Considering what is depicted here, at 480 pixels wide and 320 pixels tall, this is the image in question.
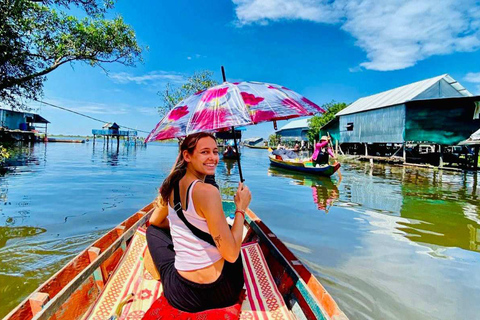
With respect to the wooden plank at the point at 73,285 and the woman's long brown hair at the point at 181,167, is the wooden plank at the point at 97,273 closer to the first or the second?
the wooden plank at the point at 73,285

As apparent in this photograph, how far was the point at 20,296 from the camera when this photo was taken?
133 inches

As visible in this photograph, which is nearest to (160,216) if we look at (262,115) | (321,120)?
(262,115)

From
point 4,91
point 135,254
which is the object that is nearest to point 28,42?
point 4,91

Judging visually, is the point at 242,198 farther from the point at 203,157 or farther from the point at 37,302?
the point at 37,302

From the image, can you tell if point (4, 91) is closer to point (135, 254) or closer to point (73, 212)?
point (73, 212)

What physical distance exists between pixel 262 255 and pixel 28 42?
8821mm

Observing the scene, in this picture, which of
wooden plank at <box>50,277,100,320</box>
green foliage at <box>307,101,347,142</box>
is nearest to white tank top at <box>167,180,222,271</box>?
wooden plank at <box>50,277,100,320</box>

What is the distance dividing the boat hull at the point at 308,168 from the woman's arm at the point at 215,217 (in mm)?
13333

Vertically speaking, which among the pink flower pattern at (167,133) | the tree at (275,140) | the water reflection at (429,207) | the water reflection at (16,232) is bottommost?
the water reflection at (16,232)

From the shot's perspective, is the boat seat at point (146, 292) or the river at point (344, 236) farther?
the river at point (344, 236)

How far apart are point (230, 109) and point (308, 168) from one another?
1442 centimetres

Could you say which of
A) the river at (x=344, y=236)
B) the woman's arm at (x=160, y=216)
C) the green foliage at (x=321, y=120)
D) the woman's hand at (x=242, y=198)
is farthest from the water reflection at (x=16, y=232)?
the green foliage at (x=321, y=120)

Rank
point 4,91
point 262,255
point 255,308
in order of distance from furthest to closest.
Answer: point 4,91 < point 262,255 < point 255,308

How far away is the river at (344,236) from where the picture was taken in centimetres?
371
